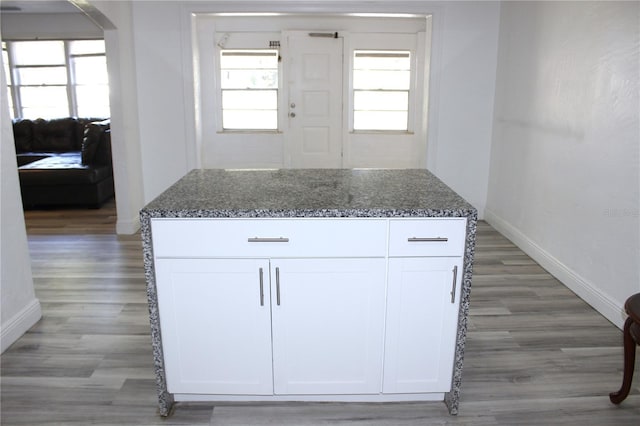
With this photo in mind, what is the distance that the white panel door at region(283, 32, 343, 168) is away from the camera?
20.1 ft

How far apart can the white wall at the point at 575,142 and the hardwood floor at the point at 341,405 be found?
0.91 ft

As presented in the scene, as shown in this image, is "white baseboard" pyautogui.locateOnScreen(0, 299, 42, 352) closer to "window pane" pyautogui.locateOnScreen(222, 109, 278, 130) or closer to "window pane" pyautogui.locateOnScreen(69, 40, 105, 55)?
"window pane" pyautogui.locateOnScreen(222, 109, 278, 130)

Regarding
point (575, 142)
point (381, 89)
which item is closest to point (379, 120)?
point (381, 89)

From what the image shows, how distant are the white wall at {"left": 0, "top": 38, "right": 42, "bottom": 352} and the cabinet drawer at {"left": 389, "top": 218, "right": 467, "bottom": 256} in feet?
6.61

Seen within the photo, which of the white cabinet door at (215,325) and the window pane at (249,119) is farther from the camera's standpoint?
the window pane at (249,119)

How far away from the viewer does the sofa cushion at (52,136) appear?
649cm

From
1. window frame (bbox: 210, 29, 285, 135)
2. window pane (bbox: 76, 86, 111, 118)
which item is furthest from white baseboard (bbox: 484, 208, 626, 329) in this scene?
window pane (bbox: 76, 86, 111, 118)

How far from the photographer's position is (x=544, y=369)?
7.63ft

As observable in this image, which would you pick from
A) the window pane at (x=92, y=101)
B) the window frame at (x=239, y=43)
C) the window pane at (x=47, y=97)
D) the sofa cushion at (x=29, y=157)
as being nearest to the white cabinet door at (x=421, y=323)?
the window frame at (x=239, y=43)

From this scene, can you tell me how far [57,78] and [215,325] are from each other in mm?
6956

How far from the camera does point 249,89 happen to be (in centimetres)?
630

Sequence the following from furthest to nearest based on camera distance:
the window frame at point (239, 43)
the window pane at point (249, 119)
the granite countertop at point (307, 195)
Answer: the window pane at point (249, 119) < the window frame at point (239, 43) < the granite countertop at point (307, 195)

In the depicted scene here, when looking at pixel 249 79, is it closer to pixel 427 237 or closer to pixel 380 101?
pixel 380 101

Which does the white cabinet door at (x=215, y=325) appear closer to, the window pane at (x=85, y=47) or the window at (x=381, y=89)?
the window at (x=381, y=89)
